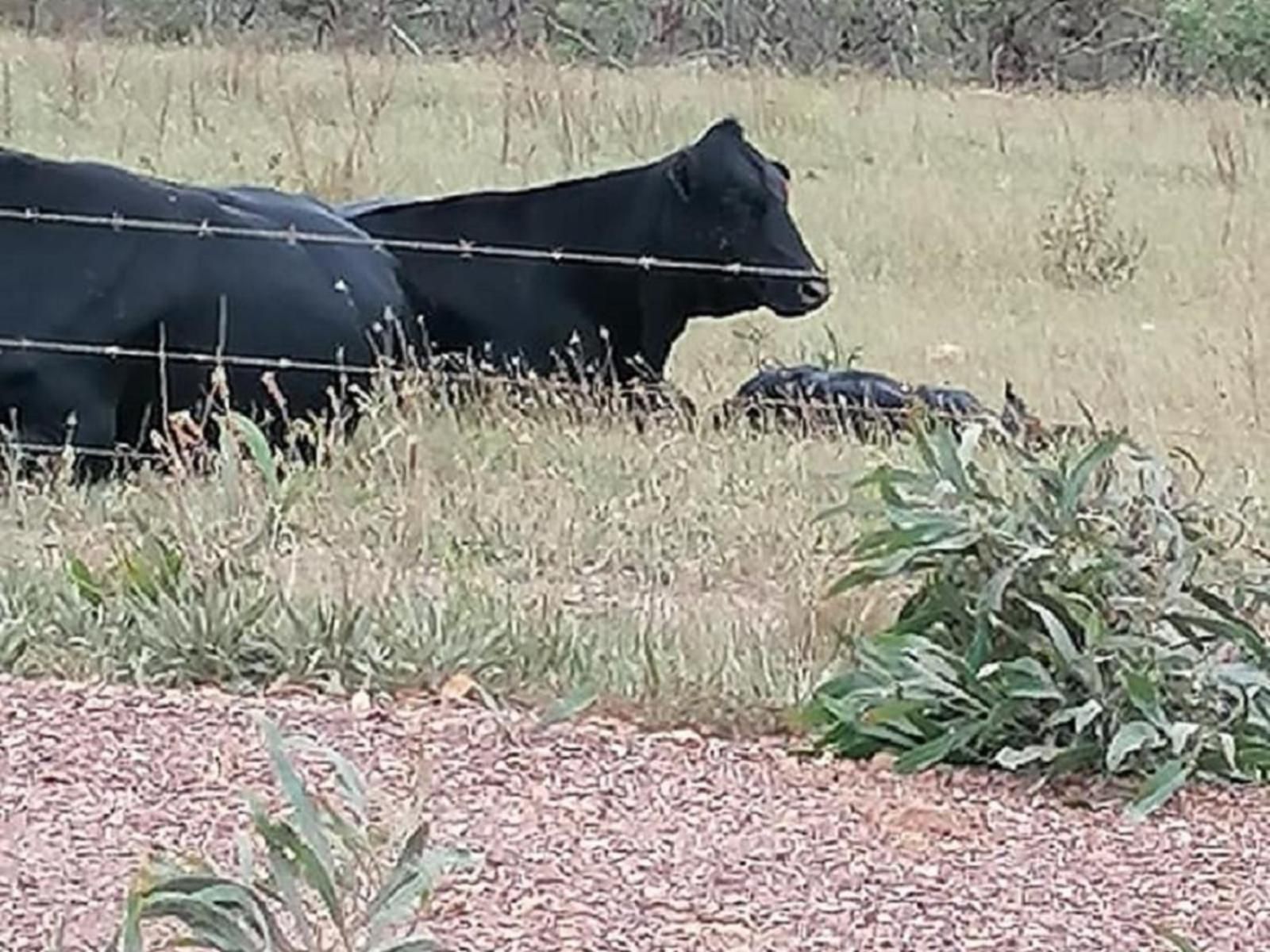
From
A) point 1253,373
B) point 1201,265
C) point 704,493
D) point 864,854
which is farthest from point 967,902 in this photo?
point 1201,265

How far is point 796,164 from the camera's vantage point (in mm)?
16047

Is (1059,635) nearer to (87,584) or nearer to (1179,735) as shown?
(1179,735)

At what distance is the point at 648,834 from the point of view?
15.0 ft

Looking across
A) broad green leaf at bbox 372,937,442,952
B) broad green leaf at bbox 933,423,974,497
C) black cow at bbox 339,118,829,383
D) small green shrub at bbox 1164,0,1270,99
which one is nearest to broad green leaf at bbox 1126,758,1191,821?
broad green leaf at bbox 933,423,974,497

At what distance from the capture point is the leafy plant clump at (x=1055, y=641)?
506 cm

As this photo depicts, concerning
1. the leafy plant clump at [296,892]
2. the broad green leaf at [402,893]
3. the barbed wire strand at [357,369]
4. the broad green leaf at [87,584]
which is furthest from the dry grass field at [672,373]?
the broad green leaf at [402,893]

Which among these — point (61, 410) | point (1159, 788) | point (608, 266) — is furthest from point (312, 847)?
point (608, 266)

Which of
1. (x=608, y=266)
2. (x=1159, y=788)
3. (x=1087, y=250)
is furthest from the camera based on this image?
(x=1087, y=250)

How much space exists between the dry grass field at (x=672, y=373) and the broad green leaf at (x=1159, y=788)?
2.69ft

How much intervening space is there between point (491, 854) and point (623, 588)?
2406 mm

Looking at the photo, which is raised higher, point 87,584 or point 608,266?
point 87,584

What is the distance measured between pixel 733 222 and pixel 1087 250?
309 cm

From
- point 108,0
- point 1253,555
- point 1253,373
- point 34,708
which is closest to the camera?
point 34,708

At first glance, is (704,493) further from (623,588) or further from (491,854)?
(491,854)
